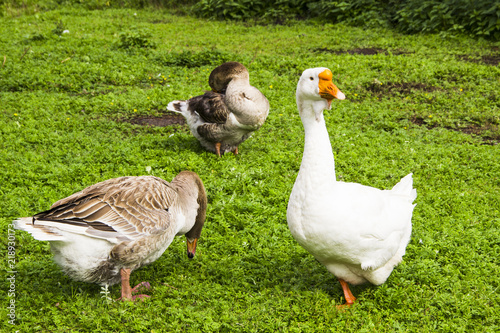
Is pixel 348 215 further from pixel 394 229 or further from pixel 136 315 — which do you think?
pixel 136 315

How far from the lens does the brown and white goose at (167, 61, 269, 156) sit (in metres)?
7.69

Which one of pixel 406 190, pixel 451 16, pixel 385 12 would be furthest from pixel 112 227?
pixel 385 12

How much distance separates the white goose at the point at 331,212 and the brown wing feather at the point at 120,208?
4.26 ft

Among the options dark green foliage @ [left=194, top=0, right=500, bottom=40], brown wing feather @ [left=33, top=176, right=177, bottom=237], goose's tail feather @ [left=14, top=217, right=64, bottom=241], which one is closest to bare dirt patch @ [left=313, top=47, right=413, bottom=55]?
dark green foliage @ [left=194, top=0, right=500, bottom=40]

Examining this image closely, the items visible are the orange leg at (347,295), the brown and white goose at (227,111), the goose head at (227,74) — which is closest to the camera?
the orange leg at (347,295)

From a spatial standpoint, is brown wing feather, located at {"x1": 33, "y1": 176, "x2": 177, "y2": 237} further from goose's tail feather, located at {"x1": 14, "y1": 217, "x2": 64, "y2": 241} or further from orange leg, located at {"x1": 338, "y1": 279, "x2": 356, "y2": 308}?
orange leg, located at {"x1": 338, "y1": 279, "x2": 356, "y2": 308}

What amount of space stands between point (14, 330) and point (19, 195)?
2652 millimetres

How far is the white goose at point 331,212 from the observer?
4086 millimetres

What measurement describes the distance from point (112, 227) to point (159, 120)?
18.6 feet

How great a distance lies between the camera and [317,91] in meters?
4.14

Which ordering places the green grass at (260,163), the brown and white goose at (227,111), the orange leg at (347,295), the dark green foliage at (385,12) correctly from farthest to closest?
1. the dark green foliage at (385,12)
2. the brown and white goose at (227,111)
3. the orange leg at (347,295)
4. the green grass at (260,163)

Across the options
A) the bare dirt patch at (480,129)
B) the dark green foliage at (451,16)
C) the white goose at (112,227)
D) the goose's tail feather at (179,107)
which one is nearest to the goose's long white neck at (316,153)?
the white goose at (112,227)

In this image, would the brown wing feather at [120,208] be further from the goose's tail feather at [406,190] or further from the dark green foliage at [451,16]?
the dark green foliage at [451,16]

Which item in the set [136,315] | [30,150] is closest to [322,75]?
[136,315]
